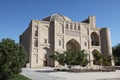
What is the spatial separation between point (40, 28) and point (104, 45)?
2071 centimetres

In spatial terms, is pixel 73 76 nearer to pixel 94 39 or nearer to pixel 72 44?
pixel 72 44

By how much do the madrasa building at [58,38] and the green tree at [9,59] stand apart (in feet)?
104

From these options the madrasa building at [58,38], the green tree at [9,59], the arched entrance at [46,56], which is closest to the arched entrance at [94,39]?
the madrasa building at [58,38]

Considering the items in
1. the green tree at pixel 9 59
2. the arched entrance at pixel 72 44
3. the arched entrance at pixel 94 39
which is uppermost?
the arched entrance at pixel 94 39

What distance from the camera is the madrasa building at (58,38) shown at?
4511cm

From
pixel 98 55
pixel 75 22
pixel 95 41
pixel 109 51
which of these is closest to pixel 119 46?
pixel 109 51

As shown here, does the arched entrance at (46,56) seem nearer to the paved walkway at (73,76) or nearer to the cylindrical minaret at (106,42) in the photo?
the cylindrical minaret at (106,42)

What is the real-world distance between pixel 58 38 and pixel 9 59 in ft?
121

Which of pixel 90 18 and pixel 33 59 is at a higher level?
pixel 90 18

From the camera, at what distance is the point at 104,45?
5547cm

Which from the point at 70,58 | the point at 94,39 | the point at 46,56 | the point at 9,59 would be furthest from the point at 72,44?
the point at 9,59

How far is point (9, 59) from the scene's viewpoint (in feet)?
36.5

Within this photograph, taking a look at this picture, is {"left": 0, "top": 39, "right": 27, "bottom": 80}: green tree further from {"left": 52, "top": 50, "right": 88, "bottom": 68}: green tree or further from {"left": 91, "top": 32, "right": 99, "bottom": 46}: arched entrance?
{"left": 91, "top": 32, "right": 99, "bottom": 46}: arched entrance

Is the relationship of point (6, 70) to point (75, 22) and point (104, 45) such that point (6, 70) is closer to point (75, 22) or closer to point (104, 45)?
point (75, 22)
